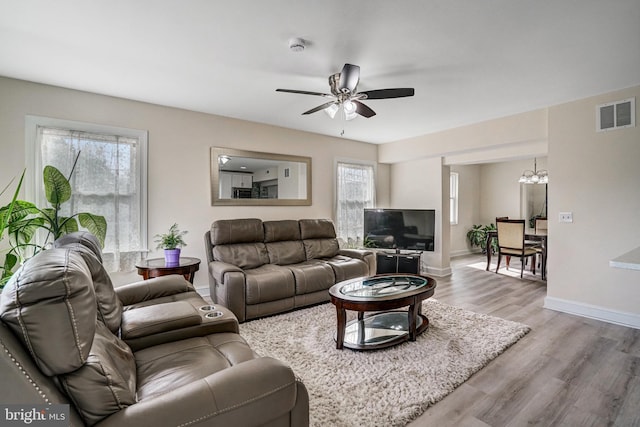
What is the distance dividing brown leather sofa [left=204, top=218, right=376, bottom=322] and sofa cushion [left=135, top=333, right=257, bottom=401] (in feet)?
4.62

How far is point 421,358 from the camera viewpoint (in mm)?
2521

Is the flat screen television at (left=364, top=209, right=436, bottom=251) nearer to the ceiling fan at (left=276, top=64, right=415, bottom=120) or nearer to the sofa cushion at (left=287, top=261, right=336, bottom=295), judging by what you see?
the sofa cushion at (left=287, top=261, right=336, bottom=295)

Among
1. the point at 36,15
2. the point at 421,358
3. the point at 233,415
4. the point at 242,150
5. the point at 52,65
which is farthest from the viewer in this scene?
the point at 242,150

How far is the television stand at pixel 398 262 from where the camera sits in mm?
4974

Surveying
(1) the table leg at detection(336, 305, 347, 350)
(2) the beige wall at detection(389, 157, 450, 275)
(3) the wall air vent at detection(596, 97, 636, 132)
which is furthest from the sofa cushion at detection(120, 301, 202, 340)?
(2) the beige wall at detection(389, 157, 450, 275)

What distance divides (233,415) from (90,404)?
46 centimetres

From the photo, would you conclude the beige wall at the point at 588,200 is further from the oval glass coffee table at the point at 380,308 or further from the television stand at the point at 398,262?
the oval glass coffee table at the point at 380,308

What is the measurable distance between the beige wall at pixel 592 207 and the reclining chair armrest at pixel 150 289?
14.0ft

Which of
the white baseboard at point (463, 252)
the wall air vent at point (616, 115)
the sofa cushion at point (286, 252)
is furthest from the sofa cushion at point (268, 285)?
the white baseboard at point (463, 252)

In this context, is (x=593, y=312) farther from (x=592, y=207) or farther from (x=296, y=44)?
(x=296, y=44)

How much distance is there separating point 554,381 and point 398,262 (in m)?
2.96

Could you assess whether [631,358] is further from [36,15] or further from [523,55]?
[36,15]

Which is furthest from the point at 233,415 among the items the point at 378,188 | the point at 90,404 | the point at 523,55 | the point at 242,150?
the point at 378,188

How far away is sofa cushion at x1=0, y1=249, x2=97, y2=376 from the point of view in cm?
91
